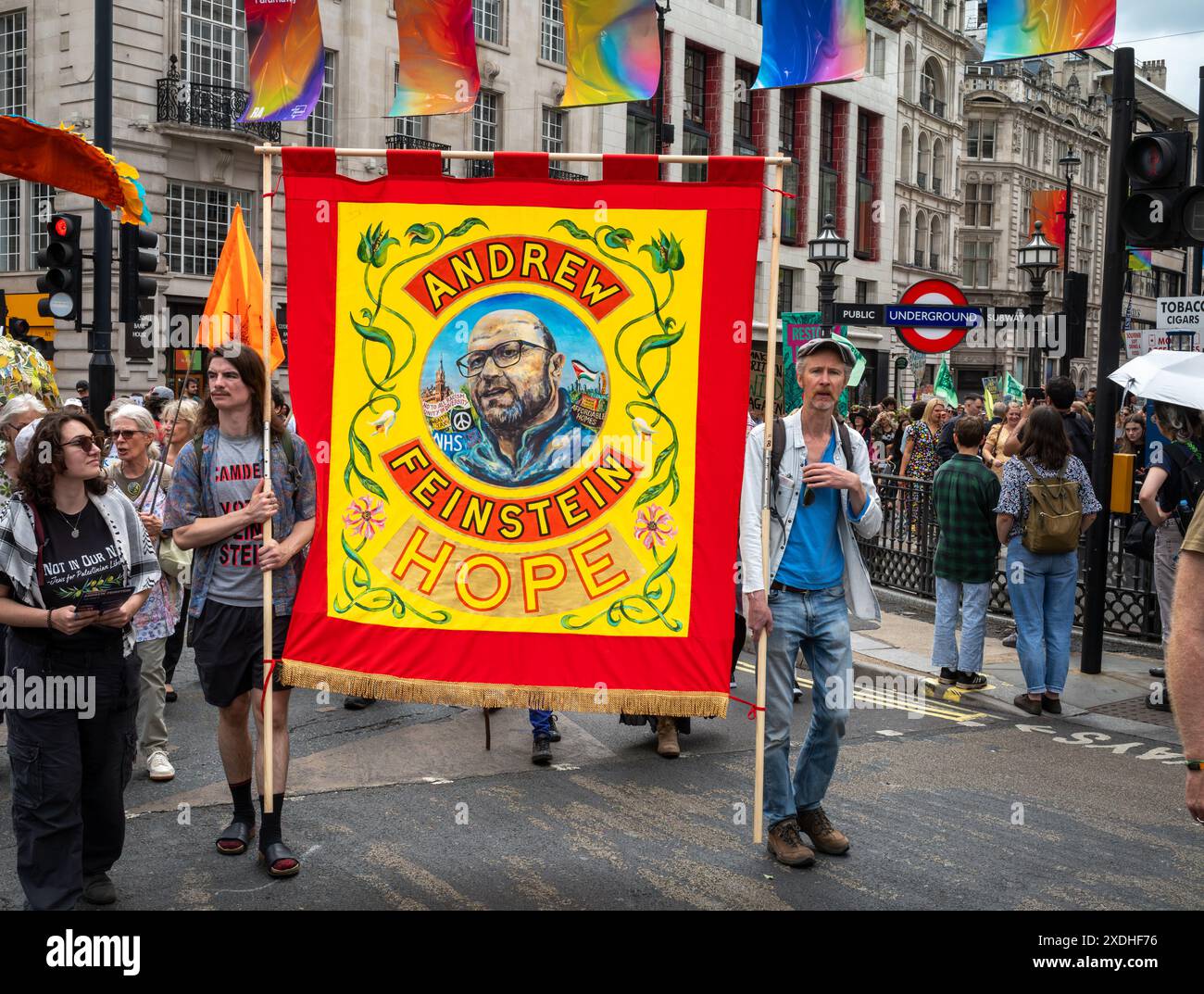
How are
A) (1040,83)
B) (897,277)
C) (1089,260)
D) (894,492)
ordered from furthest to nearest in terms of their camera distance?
(1089,260) < (1040,83) < (897,277) < (894,492)

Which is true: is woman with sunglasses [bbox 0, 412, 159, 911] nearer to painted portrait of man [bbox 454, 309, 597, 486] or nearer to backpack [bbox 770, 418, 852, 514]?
painted portrait of man [bbox 454, 309, 597, 486]

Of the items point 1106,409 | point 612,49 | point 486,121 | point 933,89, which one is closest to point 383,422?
point 1106,409

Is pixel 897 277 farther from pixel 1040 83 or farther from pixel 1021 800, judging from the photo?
pixel 1021 800

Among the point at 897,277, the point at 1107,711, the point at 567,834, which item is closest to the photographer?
the point at 567,834

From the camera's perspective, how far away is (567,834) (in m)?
5.44

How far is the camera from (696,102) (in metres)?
41.7


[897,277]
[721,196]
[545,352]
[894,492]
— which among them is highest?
[897,277]

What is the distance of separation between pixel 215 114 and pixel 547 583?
25202 millimetres

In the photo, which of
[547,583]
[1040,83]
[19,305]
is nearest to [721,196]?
[547,583]

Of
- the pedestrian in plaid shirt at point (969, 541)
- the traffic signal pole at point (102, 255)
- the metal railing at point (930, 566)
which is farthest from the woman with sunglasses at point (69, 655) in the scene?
the traffic signal pole at point (102, 255)

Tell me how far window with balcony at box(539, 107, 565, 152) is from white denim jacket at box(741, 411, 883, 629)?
1177 inches

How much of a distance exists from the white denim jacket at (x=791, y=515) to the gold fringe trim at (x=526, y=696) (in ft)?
1.68

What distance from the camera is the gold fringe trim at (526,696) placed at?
180 inches

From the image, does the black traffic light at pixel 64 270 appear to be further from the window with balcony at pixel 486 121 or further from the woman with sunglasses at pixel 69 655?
the window with balcony at pixel 486 121
